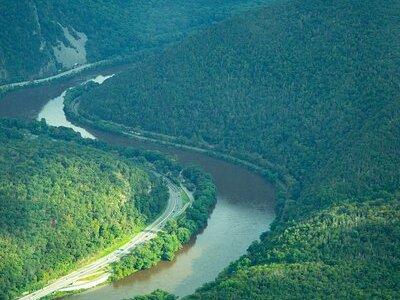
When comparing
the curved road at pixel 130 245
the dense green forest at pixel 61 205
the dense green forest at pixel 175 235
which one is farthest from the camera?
the dense green forest at pixel 175 235

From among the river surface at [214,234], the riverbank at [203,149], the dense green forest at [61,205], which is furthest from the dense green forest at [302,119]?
the dense green forest at [61,205]

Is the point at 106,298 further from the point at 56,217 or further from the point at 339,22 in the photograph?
the point at 339,22

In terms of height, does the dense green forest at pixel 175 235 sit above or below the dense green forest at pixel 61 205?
below

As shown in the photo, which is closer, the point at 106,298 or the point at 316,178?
the point at 106,298

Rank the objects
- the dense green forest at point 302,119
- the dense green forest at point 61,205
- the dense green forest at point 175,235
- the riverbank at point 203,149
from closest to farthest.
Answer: the dense green forest at point 302,119 → the dense green forest at point 61,205 → the dense green forest at point 175,235 → the riverbank at point 203,149

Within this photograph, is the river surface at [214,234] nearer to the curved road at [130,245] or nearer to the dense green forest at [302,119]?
the dense green forest at [302,119]

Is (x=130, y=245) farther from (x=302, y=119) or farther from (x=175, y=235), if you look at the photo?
(x=302, y=119)

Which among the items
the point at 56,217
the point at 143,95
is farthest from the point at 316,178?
the point at 143,95

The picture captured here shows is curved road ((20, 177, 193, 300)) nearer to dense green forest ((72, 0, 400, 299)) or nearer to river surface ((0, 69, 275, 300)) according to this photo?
river surface ((0, 69, 275, 300))
